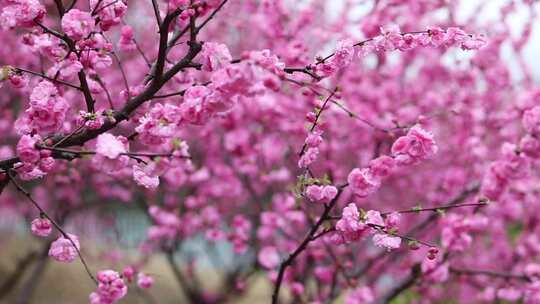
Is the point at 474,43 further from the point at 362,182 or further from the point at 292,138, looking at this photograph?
the point at 292,138

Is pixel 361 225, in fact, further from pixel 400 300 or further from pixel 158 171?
pixel 400 300

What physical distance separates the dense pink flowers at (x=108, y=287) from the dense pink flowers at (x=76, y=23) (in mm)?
1049

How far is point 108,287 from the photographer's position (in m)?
2.69

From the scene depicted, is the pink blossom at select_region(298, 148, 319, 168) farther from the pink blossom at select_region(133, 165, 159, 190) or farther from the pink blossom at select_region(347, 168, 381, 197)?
the pink blossom at select_region(133, 165, 159, 190)

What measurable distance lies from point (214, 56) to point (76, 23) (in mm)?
555

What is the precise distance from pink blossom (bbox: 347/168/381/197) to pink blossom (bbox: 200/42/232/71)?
79cm

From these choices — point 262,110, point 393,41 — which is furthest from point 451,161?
point 393,41

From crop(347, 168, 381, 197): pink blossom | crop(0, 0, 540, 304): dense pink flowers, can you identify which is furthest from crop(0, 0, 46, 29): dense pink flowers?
crop(347, 168, 381, 197): pink blossom

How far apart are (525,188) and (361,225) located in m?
2.55

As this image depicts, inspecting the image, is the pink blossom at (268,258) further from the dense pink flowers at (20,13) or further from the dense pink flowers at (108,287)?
the dense pink flowers at (20,13)

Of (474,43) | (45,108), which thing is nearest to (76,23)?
(45,108)

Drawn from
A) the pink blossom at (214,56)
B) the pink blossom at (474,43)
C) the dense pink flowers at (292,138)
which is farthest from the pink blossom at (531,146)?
the pink blossom at (214,56)

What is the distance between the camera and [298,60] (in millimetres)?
3945

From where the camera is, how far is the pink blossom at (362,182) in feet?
8.99
